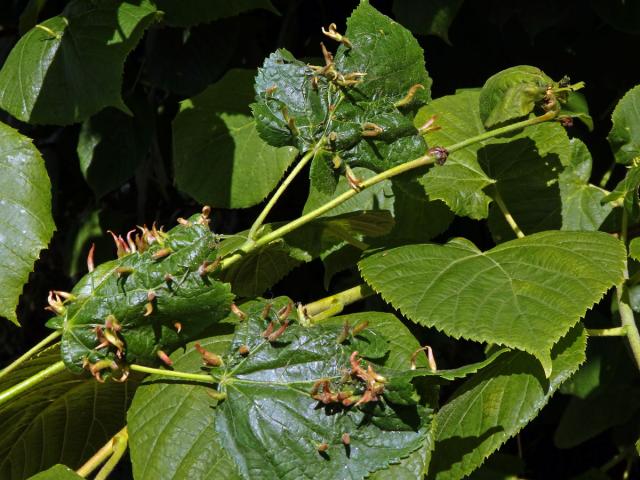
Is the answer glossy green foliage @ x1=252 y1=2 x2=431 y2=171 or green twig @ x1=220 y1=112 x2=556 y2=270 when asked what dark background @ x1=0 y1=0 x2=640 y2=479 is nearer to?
glossy green foliage @ x1=252 y1=2 x2=431 y2=171

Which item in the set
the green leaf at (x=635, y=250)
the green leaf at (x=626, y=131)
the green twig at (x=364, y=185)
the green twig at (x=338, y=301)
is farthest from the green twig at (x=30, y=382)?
the green leaf at (x=626, y=131)

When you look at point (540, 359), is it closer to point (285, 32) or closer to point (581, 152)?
point (581, 152)

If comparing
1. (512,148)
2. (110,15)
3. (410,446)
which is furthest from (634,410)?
(110,15)

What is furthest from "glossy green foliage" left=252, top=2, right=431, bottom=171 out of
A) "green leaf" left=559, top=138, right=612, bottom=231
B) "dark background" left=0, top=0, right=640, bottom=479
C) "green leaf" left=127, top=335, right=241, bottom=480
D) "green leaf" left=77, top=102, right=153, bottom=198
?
"green leaf" left=77, top=102, right=153, bottom=198

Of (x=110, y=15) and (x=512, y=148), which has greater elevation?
(x=110, y=15)

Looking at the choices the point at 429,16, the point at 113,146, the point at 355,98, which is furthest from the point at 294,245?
the point at 113,146

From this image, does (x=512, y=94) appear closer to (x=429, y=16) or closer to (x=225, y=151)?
(x=429, y=16)

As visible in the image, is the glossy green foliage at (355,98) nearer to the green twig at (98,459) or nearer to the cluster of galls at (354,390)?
the cluster of galls at (354,390)
